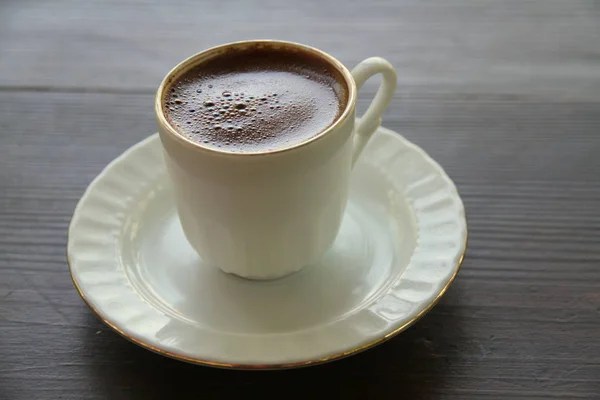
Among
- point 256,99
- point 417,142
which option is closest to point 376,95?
point 256,99

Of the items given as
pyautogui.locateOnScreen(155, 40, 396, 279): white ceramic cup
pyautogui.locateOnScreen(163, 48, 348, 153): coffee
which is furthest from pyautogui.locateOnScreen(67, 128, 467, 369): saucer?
pyautogui.locateOnScreen(163, 48, 348, 153): coffee

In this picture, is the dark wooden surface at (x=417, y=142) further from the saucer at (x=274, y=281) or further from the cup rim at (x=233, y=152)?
the cup rim at (x=233, y=152)

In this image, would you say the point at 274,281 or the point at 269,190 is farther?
the point at 274,281

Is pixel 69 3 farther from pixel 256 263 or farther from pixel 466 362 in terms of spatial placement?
pixel 466 362

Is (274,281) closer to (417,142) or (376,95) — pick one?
(376,95)

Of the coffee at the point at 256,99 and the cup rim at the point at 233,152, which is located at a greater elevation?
the cup rim at the point at 233,152

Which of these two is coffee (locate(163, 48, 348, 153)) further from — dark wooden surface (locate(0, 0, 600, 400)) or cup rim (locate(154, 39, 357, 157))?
dark wooden surface (locate(0, 0, 600, 400))

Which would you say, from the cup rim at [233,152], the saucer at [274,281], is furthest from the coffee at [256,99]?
the saucer at [274,281]
